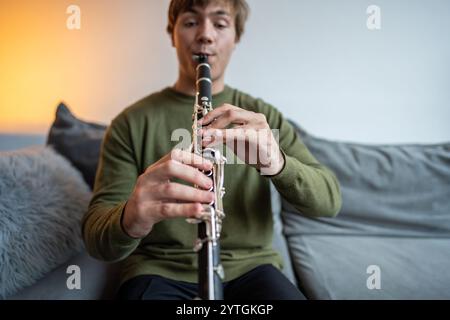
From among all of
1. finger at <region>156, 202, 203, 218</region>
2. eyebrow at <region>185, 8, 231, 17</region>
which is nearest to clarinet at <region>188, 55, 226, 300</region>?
finger at <region>156, 202, 203, 218</region>

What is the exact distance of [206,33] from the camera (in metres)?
0.84

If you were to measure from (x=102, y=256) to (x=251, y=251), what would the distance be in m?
0.35

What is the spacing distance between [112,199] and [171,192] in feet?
0.96

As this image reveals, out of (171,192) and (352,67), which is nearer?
(171,192)

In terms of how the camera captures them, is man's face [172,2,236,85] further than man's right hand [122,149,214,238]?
Yes

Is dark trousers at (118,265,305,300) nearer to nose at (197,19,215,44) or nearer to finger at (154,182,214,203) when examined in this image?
finger at (154,182,214,203)

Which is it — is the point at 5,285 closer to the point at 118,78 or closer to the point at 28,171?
the point at 28,171

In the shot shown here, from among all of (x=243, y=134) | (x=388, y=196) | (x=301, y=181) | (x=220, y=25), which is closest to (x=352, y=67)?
(x=388, y=196)

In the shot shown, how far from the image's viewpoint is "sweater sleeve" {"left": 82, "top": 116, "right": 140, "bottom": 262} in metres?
0.68

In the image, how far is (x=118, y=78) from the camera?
139cm

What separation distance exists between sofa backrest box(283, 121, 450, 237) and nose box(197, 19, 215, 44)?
557mm

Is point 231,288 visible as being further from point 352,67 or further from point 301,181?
point 352,67

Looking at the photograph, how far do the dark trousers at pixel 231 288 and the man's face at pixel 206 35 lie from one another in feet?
1.66
